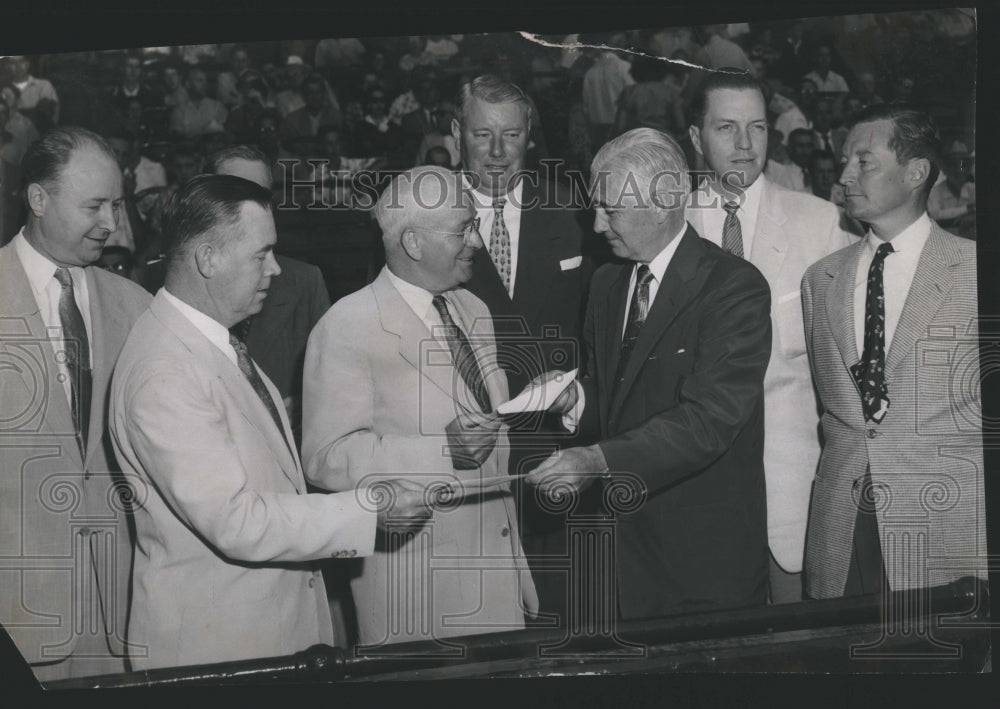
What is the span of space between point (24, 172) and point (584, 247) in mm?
2032

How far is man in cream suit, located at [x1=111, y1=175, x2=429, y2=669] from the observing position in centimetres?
480

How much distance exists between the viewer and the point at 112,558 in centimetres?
515

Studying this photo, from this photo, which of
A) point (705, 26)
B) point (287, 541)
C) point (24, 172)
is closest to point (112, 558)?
point (287, 541)

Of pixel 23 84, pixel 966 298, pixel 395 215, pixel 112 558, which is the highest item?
pixel 23 84

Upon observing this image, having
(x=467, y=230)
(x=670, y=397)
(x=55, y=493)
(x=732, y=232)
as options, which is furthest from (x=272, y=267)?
(x=732, y=232)

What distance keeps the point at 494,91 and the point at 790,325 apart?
132 centimetres

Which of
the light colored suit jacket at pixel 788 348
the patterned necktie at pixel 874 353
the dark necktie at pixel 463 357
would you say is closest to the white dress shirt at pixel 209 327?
the dark necktie at pixel 463 357

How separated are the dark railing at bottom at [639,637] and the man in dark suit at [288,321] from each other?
2.68 ft

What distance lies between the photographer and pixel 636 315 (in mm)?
4980

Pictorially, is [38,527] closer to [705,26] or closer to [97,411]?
[97,411]

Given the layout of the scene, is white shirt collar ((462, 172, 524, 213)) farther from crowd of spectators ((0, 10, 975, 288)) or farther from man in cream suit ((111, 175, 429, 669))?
man in cream suit ((111, 175, 429, 669))

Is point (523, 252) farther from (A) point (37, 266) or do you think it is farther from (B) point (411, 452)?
→ (A) point (37, 266)

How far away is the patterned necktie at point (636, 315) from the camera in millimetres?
4965

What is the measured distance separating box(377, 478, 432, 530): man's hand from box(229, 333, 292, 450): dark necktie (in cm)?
38
